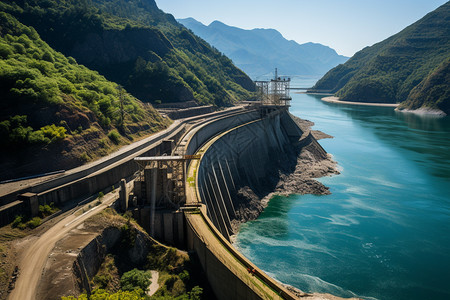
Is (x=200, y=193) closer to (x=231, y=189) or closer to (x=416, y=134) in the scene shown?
(x=231, y=189)

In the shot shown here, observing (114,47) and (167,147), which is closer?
(167,147)

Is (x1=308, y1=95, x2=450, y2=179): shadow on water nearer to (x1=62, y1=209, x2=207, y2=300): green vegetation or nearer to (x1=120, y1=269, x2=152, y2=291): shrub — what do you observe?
(x1=62, y1=209, x2=207, y2=300): green vegetation

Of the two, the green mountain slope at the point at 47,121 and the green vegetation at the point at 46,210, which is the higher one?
the green mountain slope at the point at 47,121

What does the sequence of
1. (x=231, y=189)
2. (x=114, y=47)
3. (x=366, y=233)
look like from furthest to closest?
(x=114, y=47) < (x=231, y=189) < (x=366, y=233)

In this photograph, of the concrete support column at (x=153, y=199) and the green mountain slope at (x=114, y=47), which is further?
the green mountain slope at (x=114, y=47)

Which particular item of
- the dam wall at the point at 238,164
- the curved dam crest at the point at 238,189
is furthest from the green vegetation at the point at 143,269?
the dam wall at the point at 238,164

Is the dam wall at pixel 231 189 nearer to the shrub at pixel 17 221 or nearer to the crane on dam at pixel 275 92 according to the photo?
the crane on dam at pixel 275 92

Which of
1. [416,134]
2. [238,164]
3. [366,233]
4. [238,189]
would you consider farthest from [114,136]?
[416,134]

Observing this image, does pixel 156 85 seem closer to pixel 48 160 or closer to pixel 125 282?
pixel 48 160
